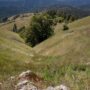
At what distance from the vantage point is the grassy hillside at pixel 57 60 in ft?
45.8

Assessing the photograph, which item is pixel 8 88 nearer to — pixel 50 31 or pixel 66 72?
pixel 66 72

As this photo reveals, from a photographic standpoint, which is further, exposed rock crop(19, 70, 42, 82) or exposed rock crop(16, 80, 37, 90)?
exposed rock crop(19, 70, 42, 82)

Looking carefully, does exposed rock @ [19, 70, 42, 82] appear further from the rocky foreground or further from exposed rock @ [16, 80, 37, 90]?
exposed rock @ [16, 80, 37, 90]

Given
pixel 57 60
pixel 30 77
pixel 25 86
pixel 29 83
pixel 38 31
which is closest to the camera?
pixel 25 86

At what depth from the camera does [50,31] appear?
12200 centimetres

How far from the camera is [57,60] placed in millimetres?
37594

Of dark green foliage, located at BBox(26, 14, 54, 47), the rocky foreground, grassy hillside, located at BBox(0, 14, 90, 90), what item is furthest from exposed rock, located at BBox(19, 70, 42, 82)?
dark green foliage, located at BBox(26, 14, 54, 47)

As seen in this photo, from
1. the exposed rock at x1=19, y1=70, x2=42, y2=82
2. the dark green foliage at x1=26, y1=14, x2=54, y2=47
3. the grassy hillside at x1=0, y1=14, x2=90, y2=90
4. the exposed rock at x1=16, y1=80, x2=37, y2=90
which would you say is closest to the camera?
the exposed rock at x1=16, y1=80, x2=37, y2=90

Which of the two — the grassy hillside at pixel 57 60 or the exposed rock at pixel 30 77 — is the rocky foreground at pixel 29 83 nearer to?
the exposed rock at pixel 30 77

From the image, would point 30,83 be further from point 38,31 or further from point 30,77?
point 38,31

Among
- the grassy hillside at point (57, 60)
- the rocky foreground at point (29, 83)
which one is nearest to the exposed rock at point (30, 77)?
the rocky foreground at point (29, 83)

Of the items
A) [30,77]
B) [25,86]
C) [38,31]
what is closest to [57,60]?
[30,77]

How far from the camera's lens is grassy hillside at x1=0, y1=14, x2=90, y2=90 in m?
13.9

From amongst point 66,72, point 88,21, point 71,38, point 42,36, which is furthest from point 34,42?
point 66,72
